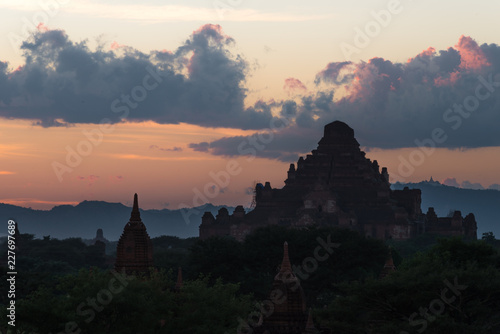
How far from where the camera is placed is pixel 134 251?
75.8 m

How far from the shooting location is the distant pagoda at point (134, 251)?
2963 inches

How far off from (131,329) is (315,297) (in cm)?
5151

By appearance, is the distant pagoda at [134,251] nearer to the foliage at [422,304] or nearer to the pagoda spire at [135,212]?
the pagoda spire at [135,212]

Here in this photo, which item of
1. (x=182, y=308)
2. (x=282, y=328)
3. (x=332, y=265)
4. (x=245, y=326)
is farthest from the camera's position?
(x=332, y=265)

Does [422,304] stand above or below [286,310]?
above

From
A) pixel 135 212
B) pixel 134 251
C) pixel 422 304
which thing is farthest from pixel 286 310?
pixel 135 212

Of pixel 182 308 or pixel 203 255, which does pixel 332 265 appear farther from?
pixel 182 308

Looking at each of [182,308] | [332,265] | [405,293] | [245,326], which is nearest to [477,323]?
[405,293]

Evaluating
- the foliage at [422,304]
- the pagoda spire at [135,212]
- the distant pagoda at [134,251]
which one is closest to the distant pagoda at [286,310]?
the foliage at [422,304]

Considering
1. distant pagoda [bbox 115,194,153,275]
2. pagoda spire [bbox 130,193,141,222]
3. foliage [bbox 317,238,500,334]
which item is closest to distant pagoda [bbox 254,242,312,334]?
foliage [bbox 317,238,500,334]

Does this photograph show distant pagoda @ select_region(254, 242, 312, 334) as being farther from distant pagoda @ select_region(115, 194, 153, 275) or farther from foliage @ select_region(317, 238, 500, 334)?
distant pagoda @ select_region(115, 194, 153, 275)

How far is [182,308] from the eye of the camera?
232 feet

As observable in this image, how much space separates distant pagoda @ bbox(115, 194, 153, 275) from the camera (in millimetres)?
75250

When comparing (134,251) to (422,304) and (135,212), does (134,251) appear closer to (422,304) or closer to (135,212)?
(135,212)
